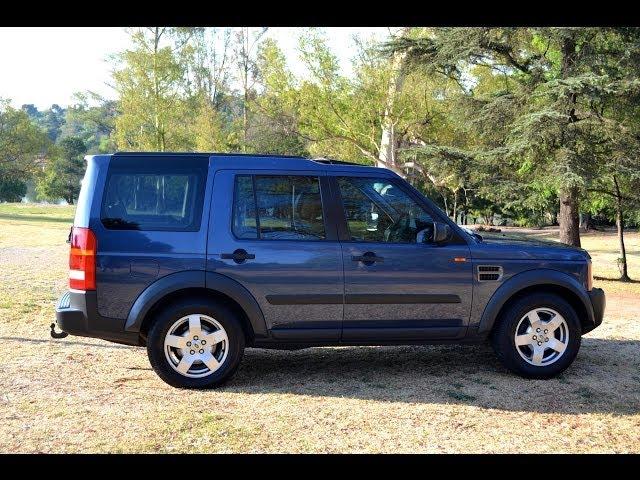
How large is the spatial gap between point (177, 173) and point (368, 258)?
1.71 metres

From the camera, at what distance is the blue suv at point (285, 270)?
5.07 metres

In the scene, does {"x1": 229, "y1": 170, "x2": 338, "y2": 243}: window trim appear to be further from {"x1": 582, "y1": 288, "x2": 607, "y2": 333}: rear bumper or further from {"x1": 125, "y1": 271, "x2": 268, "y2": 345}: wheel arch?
{"x1": 582, "y1": 288, "x2": 607, "y2": 333}: rear bumper

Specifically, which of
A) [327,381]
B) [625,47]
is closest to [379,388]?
[327,381]

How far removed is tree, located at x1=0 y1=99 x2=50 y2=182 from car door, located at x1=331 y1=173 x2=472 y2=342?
42054 mm

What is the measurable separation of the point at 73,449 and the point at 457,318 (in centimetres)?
315

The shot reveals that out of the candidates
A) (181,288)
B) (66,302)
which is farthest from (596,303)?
(66,302)

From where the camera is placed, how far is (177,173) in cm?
523

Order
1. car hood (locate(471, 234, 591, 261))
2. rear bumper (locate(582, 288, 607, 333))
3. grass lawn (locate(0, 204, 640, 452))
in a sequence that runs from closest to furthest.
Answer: grass lawn (locate(0, 204, 640, 452)), car hood (locate(471, 234, 591, 261)), rear bumper (locate(582, 288, 607, 333))

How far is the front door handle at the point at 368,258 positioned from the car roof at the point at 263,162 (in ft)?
2.38

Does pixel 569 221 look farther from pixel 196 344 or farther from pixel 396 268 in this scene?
pixel 196 344

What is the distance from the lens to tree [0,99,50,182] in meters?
42.1

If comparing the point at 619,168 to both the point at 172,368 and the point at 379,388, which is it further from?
the point at 172,368

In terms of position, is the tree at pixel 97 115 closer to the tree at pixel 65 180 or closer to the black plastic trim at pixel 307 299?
the tree at pixel 65 180

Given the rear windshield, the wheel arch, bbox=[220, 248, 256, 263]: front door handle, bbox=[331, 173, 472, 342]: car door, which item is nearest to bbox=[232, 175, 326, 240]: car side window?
bbox=[220, 248, 256, 263]: front door handle
